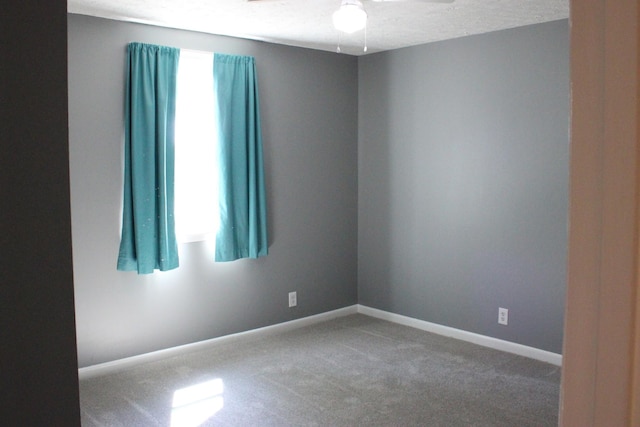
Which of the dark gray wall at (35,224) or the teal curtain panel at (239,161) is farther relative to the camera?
the teal curtain panel at (239,161)

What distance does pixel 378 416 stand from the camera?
10.9ft

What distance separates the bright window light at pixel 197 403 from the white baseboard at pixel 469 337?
1917 mm

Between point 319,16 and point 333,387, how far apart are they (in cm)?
239

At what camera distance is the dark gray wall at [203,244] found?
3.85m

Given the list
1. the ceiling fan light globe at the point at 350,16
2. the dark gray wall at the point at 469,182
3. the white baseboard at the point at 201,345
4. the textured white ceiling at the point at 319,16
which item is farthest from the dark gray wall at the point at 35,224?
the dark gray wall at the point at 469,182

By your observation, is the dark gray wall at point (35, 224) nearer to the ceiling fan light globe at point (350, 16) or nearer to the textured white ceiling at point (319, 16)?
the ceiling fan light globe at point (350, 16)

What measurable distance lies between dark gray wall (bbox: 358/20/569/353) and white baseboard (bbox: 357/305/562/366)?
0.16ft

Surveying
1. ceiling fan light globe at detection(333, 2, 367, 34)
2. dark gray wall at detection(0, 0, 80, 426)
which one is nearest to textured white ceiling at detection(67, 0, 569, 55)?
ceiling fan light globe at detection(333, 2, 367, 34)

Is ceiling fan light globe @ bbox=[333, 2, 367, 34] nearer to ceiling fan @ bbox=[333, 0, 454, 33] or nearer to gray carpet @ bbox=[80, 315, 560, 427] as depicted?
ceiling fan @ bbox=[333, 0, 454, 33]

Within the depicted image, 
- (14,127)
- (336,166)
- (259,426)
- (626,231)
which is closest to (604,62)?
(626,231)

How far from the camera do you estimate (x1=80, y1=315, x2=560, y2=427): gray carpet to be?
10.9 feet

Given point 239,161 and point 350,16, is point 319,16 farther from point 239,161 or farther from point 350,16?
point 239,161

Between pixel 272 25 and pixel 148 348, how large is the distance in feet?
8.07

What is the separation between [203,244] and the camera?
4500 mm
